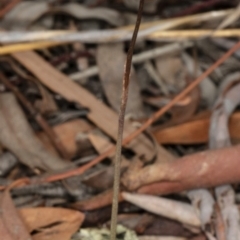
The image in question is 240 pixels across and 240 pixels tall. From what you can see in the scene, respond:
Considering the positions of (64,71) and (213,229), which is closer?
(213,229)

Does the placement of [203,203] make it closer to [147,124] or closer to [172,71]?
[147,124]

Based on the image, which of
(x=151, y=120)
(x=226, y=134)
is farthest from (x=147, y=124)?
(x=226, y=134)

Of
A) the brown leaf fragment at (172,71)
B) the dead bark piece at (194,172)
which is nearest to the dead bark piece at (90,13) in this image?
the brown leaf fragment at (172,71)

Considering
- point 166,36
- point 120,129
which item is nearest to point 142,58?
point 166,36

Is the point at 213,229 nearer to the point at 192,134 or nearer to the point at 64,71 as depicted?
the point at 192,134

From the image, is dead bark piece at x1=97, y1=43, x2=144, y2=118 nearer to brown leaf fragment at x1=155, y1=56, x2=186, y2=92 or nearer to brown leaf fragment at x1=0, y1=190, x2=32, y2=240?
brown leaf fragment at x1=155, y1=56, x2=186, y2=92
